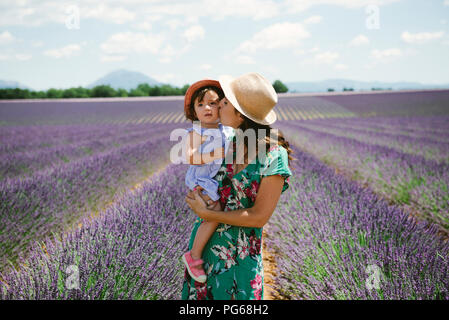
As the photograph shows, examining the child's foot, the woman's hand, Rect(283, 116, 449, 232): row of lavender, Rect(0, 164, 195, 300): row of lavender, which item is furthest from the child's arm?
Rect(283, 116, 449, 232): row of lavender

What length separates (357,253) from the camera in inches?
68.9

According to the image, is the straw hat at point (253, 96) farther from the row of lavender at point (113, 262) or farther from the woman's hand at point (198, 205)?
the row of lavender at point (113, 262)

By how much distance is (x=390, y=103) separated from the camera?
24031mm

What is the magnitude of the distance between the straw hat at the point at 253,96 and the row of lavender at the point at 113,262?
3.19 ft

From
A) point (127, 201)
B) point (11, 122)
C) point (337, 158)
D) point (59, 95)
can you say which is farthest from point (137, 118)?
point (59, 95)

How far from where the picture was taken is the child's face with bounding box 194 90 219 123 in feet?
3.71

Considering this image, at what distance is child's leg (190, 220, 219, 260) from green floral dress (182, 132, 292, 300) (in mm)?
27

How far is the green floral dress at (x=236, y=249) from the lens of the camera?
101cm

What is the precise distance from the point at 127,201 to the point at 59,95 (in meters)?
49.7

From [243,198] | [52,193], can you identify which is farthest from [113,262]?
[52,193]

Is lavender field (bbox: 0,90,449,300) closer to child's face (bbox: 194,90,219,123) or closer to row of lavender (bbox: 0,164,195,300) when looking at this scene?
row of lavender (bbox: 0,164,195,300)

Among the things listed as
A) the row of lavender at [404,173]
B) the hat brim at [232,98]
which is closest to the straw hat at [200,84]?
the hat brim at [232,98]

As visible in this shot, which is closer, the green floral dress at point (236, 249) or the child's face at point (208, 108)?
the green floral dress at point (236, 249)
